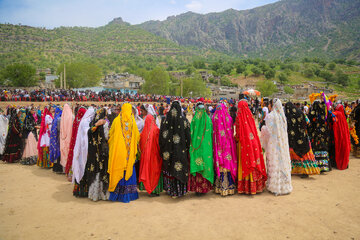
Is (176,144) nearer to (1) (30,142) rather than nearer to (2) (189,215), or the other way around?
(2) (189,215)

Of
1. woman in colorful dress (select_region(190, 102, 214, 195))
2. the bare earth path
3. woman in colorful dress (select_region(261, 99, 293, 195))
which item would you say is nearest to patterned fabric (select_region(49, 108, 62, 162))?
the bare earth path

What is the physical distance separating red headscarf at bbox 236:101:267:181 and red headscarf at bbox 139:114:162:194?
151cm

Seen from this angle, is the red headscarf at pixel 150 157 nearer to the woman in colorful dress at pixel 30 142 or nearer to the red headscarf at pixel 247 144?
the red headscarf at pixel 247 144

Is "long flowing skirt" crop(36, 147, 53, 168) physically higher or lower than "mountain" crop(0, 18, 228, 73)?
lower

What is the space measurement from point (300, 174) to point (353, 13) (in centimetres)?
20088

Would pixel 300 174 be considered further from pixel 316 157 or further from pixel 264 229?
pixel 264 229

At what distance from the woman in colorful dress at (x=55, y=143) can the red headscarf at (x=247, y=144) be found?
14.4ft

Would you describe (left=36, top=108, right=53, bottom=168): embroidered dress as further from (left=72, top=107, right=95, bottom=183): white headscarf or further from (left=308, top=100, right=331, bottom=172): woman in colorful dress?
(left=308, top=100, right=331, bottom=172): woman in colorful dress

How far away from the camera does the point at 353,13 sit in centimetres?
15425

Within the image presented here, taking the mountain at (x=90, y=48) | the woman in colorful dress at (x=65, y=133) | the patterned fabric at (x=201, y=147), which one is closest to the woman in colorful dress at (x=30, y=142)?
the woman in colorful dress at (x=65, y=133)

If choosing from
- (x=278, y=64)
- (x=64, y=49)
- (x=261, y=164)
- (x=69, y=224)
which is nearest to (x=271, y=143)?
(x=261, y=164)

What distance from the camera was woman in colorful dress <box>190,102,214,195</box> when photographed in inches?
157

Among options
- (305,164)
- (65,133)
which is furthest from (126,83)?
(305,164)

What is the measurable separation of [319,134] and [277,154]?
1852 mm
